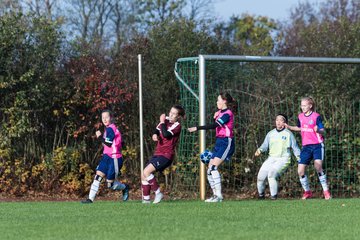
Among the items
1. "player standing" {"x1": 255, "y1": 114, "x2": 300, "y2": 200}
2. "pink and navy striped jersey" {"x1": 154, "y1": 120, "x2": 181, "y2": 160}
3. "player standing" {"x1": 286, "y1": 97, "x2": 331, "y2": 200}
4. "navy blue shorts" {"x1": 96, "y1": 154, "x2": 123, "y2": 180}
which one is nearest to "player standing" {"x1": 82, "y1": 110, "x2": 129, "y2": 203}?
"navy blue shorts" {"x1": 96, "y1": 154, "x2": 123, "y2": 180}

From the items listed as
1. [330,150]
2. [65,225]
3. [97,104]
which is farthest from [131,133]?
[65,225]

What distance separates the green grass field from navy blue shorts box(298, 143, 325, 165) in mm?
1970

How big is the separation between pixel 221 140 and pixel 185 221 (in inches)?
166

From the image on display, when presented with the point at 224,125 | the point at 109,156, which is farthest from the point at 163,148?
the point at 224,125

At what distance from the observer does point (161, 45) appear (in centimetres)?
1891

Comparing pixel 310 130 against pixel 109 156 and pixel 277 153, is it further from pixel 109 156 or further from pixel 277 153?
pixel 109 156

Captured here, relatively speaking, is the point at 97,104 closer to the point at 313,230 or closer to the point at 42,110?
the point at 42,110

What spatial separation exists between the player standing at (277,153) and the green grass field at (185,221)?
2.11 meters

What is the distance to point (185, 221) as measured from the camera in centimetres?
1021

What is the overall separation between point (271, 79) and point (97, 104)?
366 centimetres

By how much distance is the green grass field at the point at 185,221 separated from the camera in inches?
354

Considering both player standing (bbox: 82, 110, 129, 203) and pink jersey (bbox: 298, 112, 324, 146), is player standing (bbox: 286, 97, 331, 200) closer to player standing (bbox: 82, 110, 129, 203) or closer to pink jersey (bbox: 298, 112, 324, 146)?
pink jersey (bbox: 298, 112, 324, 146)

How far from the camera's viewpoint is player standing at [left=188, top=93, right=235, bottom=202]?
555 inches

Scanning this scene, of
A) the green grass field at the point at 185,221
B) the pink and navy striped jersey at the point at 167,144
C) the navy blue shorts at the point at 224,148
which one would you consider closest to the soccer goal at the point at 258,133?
the navy blue shorts at the point at 224,148
